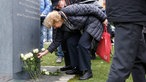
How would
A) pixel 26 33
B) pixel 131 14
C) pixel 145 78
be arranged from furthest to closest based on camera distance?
pixel 26 33
pixel 145 78
pixel 131 14

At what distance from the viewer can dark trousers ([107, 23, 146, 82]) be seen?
12.8 feet

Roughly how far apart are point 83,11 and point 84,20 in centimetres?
15

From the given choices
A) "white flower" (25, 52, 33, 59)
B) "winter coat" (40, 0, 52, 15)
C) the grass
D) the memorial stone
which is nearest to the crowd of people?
the grass

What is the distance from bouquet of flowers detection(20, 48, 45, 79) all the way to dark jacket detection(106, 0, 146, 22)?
2200mm

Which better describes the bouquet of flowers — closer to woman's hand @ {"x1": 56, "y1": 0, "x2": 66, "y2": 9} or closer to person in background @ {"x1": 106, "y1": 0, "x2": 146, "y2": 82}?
woman's hand @ {"x1": 56, "y1": 0, "x2": 66, "y2": 9}

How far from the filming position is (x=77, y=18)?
6441 mm

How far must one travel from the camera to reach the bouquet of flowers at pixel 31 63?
584 cm

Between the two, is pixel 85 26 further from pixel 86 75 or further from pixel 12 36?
pixel 12 36

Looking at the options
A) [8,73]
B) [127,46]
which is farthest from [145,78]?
[8,73]

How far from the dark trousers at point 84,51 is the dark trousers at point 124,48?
8.28ft

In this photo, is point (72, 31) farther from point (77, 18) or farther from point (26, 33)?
point (26, 33)

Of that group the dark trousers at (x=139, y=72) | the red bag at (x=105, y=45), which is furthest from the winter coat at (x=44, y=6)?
the dark trousers at (x=139, y=72)

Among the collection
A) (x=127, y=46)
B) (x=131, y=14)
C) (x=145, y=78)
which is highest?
(x=131, y=14)

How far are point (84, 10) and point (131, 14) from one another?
A: 2.61m
